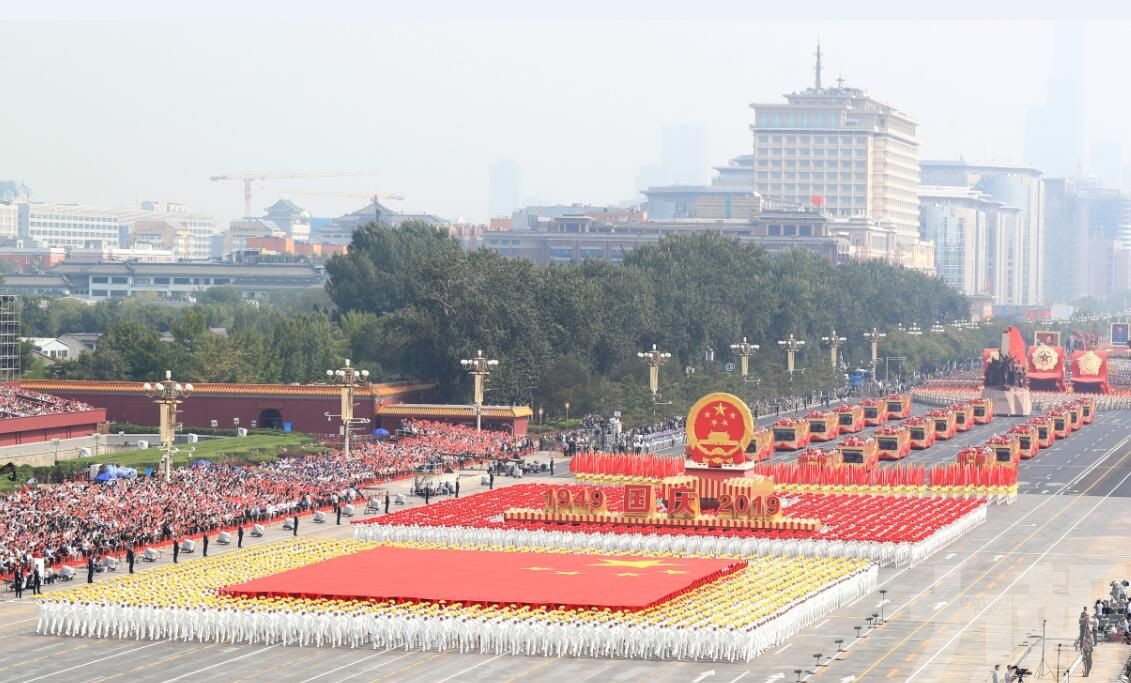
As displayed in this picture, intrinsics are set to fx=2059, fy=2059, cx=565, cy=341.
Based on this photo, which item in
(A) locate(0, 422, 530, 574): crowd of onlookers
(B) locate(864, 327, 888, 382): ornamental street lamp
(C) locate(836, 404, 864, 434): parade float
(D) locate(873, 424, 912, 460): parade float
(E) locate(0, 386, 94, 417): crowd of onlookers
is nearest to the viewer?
(A) locate(0, 422, 530, 574): crowd of onlookers

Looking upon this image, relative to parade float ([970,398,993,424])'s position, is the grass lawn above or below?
below

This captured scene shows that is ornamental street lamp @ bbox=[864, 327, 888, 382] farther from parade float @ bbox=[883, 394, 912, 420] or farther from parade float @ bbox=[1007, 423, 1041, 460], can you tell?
parade float @ bbox=[1007, 423, 1041, 460]

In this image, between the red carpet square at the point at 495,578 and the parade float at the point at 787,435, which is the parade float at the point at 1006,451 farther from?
the red carpet square at the point at 495,578

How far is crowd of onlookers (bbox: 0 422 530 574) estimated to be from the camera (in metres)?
64.6

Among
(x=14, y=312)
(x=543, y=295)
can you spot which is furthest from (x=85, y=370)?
(x=543, y=295)

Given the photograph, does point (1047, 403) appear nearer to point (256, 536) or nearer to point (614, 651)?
point (256, 536)

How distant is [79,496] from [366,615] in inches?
933

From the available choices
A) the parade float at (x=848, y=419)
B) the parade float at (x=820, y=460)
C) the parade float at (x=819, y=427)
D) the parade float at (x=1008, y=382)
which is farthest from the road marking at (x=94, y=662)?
the parade float at (x=1008, y=382)

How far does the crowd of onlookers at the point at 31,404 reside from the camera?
98250 millimetres

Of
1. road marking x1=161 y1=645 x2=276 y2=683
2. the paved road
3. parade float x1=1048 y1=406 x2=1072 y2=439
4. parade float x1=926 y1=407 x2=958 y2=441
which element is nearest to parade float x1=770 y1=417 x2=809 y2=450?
parade float x1=926 y1=407 x2=958 y2=441

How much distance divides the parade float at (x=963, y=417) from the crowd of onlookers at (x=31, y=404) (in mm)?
51886

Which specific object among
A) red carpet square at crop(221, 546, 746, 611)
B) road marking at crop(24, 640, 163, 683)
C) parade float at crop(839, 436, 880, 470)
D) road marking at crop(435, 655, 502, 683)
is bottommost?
road marking at crop(24, 640, 163, 683)

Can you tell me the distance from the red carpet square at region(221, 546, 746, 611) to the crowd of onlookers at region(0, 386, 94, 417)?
1501 inches

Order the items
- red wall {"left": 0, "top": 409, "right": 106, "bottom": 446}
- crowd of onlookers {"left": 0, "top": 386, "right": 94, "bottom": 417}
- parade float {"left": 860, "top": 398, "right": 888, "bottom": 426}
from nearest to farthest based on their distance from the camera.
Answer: red wall {"left": 0, "top": 409, "right": 106, "bottom": 446} → crowd of onlookers {"left": 0, "top": 386, "right": 94, "bottom": 417} → parade float {"left": 860, "top": 398, "right": 888, "bottom": 426}
